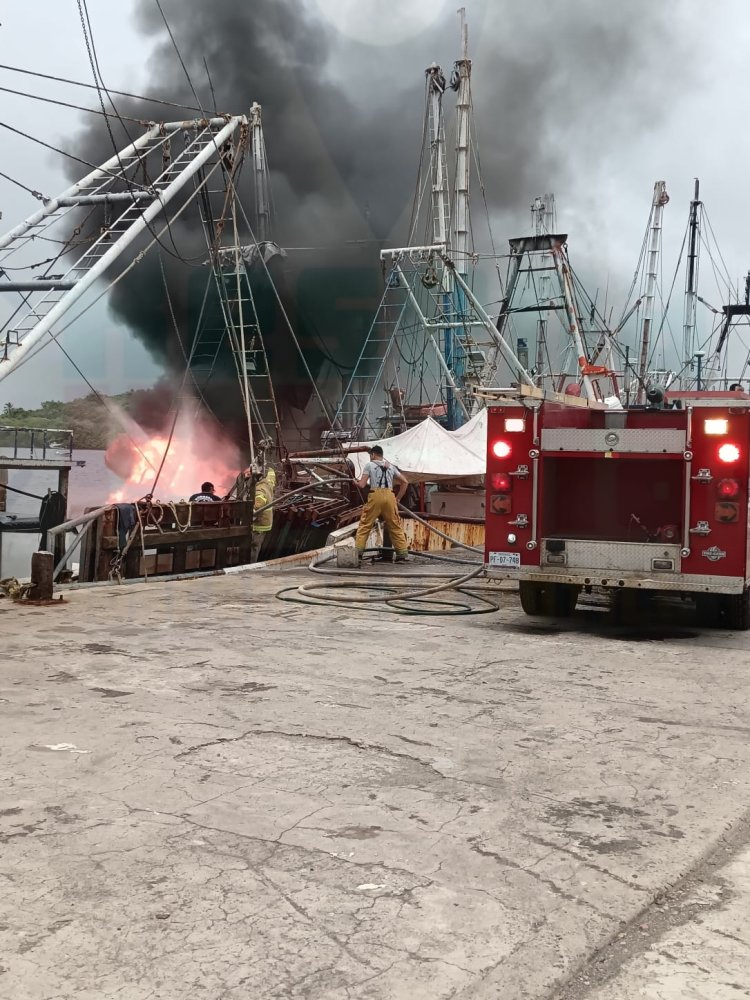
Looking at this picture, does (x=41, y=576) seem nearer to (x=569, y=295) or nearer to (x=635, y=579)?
(x=635, y=579)

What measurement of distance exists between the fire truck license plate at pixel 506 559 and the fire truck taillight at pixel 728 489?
190 centimetres

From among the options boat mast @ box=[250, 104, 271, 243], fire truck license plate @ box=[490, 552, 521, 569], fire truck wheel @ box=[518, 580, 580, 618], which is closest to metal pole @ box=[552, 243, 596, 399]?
boat mast @ box=[250, 104, 271, 243]

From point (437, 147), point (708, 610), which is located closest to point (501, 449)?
point (708, 610)

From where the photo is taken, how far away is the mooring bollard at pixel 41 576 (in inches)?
380

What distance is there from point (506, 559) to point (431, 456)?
1232 cm

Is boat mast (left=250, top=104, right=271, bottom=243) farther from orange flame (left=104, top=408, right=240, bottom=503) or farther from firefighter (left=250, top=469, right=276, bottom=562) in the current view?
firefighter (left=250, top=469, right=276, bottom=562)

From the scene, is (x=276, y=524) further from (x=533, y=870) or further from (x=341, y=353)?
(x=341, y=353)

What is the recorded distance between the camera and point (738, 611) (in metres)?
9.12

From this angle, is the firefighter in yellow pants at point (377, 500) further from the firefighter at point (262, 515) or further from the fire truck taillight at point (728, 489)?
the fire truck taillight at point (728, 489)

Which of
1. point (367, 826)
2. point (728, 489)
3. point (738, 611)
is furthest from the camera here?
point (738, 611)

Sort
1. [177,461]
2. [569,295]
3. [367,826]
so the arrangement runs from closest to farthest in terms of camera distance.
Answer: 1. [367,826]
2. [569,295]
3. [177,461]

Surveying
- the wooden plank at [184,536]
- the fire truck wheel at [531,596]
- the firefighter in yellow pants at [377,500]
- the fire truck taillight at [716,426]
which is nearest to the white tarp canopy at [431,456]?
the wooden plank at [184,536]

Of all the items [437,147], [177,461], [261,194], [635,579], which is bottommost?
[635,579]

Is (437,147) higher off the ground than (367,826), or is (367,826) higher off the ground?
(437,147)
